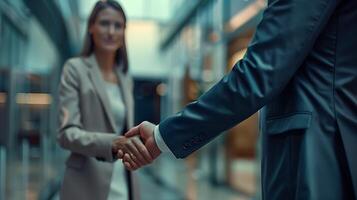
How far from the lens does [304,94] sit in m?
1.24

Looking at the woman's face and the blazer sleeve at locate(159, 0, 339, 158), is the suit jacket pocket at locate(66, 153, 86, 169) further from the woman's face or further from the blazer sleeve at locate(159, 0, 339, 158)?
the blazer sleeve at locate(159, 0, 339, 158)

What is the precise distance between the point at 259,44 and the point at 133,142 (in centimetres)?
54

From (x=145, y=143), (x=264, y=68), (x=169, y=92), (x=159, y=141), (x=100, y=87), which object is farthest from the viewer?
(x=169, y=92)

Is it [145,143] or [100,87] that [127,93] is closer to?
[100,87]

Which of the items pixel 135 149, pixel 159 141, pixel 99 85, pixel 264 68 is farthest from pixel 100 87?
pixel 264 68

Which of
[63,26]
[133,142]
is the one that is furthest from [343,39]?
[63,26]

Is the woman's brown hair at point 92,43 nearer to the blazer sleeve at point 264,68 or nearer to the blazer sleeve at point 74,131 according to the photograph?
the blazer sleeve at point 74,131

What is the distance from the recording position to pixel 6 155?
14.5 ft

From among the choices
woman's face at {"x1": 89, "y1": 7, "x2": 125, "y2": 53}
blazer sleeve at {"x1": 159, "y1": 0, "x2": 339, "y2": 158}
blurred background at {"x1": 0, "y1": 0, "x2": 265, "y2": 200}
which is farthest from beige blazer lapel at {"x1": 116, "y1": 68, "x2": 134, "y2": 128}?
blurred background at {"x1": 0, "y1": 0, "x2": 265, "y2": 200}

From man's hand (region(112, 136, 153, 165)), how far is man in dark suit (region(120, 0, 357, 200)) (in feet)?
0.90

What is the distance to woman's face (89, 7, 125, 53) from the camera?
2006 millimetres

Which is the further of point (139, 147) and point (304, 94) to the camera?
point (139, 147)

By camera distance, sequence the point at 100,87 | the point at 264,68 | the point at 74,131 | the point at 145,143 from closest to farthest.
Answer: the point at 264,68
the point at 145,143
the point at 74,131
the point at 100,87

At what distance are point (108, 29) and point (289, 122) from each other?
1.00m
